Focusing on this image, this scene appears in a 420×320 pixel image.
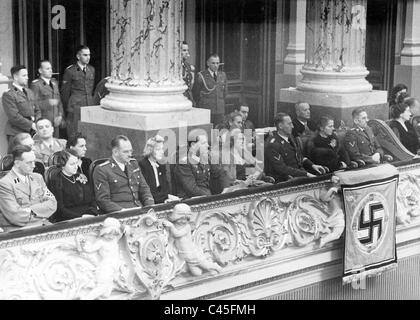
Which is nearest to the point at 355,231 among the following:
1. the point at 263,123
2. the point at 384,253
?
the point at 384,253

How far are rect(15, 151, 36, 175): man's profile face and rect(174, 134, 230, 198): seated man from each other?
1564 millimetres

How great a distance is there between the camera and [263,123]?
12484 mm

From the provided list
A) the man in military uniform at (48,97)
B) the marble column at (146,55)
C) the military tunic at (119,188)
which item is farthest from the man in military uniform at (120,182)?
the man in military uniform at (48,97)

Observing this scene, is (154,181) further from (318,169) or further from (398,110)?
(398,110)

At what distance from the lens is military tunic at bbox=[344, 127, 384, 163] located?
9859 mm

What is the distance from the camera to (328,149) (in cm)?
971

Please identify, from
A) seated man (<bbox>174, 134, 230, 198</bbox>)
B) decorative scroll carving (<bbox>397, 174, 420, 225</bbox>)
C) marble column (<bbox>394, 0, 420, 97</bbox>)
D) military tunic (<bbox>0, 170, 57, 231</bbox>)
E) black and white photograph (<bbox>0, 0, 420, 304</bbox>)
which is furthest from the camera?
marble column (<bbox>394, 0, 420, 97</bbox>)

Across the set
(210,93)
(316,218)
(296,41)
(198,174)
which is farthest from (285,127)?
(296,41)

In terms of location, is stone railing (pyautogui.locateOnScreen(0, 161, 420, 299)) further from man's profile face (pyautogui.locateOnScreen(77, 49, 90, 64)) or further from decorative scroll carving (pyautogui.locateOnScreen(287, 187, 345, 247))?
man's profile face (pyautogui.locateOnScreen(77, 49, 90, 64))

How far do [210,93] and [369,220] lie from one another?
3.05m

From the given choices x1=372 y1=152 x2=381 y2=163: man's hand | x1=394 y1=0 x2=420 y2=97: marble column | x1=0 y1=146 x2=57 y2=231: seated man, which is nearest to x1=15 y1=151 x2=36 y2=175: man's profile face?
x1=0 y1=146 x2=57 y2=231: seated man
